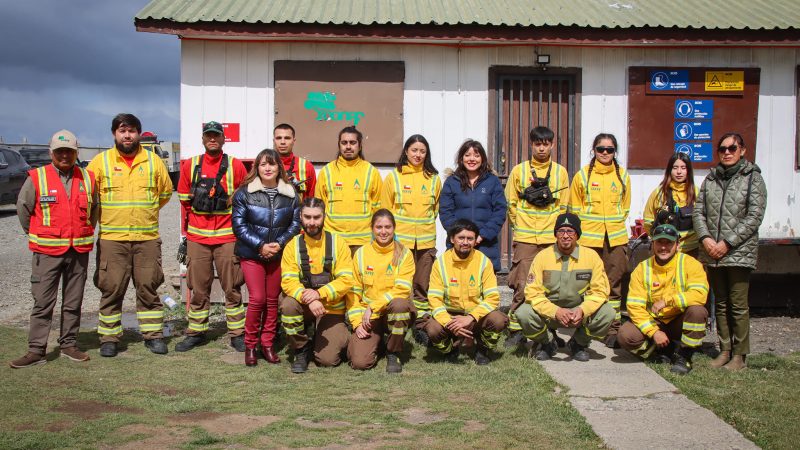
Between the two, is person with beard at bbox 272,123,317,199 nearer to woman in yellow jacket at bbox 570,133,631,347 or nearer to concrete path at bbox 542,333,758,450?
woman in yellow jacket at bbox 570,133,631,347

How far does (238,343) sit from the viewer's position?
689cm

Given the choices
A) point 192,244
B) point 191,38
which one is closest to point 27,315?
point 192,244

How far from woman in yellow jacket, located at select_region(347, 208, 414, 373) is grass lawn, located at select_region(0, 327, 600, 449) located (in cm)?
18

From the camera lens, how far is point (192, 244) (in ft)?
22.4

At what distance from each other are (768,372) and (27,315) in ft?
25.2

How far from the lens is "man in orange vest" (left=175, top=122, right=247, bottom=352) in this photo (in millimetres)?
6766

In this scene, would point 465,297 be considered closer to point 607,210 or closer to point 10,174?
point 607,210

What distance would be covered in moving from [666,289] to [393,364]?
2.34m

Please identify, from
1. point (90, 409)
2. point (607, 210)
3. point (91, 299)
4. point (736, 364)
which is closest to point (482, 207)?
point (607, 210)

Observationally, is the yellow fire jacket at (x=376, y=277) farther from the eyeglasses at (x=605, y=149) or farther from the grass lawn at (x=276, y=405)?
the eyeglasses at (x=605, y=149)

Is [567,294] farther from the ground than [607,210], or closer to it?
closer to it

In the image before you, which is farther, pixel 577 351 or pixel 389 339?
pixel 577 351

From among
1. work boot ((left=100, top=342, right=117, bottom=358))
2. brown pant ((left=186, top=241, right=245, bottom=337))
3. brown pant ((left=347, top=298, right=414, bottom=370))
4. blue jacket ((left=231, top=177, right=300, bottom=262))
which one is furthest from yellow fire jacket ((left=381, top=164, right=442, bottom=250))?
work boot ((left=100, top=342, right=117, bottom=358))

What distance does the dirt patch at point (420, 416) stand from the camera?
15.6 feet
